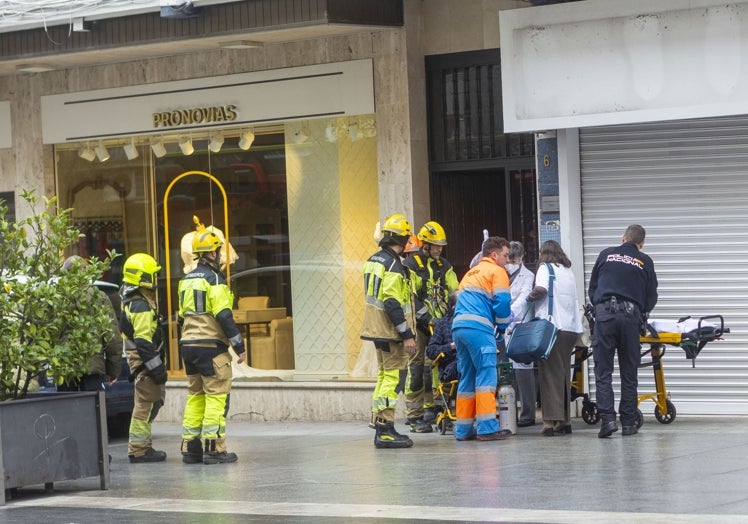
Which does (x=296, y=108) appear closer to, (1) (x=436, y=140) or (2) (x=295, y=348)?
(1) (x=436, y=140)

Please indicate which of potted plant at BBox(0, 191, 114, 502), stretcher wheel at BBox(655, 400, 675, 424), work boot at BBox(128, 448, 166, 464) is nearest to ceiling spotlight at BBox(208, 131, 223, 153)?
work boot at BBox(128, 448, 166, 464)

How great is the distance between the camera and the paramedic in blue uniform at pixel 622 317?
1291 cm

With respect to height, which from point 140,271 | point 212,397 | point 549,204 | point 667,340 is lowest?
point 212,397

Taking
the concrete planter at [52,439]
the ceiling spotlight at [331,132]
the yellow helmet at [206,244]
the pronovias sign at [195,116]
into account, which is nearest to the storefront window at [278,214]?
the ceiling spotlight at [331,132]

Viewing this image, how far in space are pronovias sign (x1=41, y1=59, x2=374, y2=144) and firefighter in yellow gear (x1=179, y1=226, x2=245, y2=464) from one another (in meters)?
3.89

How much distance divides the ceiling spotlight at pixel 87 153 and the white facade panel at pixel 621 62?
615cm

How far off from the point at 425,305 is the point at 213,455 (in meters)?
2.86

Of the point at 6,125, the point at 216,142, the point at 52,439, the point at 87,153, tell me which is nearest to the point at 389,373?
the point at 52,439

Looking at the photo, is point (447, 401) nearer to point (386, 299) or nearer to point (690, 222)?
point (386, 299)

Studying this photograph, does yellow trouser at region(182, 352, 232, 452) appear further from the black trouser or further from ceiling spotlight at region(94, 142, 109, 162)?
ceiling spotlight at region(94, 142, 109, 162)

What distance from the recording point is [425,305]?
14.7 m

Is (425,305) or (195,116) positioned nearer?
(425,305)

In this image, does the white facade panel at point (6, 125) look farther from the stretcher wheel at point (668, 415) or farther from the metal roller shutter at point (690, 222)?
the stretcher wheel at point (668, 415)

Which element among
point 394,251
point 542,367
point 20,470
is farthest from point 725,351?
point 20,470
